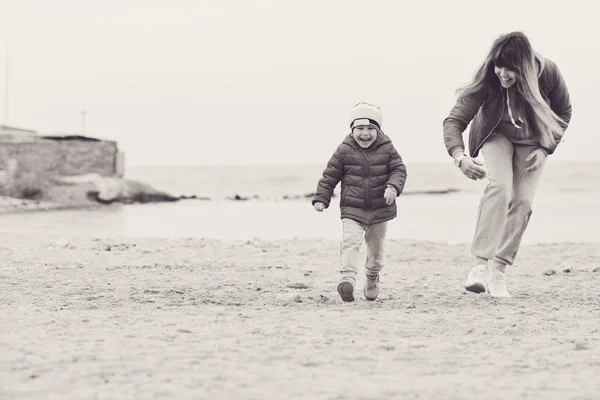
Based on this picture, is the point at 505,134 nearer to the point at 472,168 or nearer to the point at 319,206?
the point at 472,168

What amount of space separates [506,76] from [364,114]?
0.86 metres

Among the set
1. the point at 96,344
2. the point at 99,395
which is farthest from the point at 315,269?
the point at 99,395

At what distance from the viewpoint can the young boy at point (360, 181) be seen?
5.10 metres

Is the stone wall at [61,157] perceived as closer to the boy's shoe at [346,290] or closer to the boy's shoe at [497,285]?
the boy's shoe at [346,290]

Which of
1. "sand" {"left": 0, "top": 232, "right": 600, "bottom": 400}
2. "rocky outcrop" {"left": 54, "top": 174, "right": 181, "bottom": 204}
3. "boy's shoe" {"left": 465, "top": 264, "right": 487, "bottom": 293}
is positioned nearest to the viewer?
"sand" {"left": 0, "top": 232, "right": 600, "bottom": 400}

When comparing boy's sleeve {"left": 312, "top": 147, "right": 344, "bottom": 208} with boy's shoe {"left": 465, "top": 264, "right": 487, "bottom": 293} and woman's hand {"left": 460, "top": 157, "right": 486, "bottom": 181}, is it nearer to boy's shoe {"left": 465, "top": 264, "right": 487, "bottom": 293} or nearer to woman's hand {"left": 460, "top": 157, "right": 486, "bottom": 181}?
woman's hand {"left": 460, "top": 157, "right": 486, "bottom": 181}

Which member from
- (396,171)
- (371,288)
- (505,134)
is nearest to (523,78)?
(505,134)

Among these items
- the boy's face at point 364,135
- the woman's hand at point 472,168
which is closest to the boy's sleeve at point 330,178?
the boy's face at point 364,135

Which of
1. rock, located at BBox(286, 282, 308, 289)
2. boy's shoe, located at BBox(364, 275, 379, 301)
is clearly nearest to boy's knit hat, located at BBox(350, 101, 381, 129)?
boy's shoe, located at BBox(364, 275, 379, 301)

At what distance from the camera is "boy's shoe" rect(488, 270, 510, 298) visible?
5348 mm

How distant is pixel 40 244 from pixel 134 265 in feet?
9.25

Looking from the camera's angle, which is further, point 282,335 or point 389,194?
point 389,194

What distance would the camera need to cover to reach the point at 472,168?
4969 millimetres

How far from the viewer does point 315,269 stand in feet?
24.2
